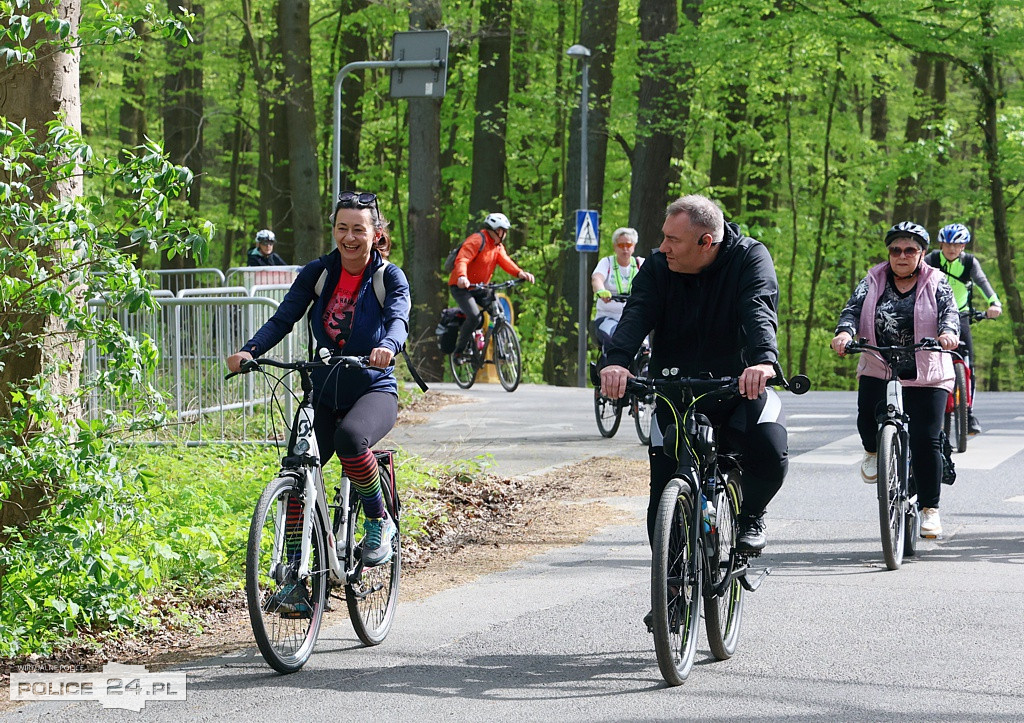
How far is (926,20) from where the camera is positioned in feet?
78.5

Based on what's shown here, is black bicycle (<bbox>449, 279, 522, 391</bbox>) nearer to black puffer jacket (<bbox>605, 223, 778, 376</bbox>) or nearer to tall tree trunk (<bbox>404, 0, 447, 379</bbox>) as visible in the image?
tall tree trunk (<bbox>404, 0, 447, 379</bbox>)

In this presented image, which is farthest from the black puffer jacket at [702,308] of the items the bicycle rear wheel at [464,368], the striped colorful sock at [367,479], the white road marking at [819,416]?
the bicycle rear wheel at [464,368]

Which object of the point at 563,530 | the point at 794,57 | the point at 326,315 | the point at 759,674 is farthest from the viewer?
the point at 794,57

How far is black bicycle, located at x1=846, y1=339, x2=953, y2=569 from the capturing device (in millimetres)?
7664

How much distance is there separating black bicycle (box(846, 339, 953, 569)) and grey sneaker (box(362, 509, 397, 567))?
3.00 meters

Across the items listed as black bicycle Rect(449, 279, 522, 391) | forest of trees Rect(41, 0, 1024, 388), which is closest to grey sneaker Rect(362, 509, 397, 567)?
black bicycle Rect(449, 279, 522, 391)

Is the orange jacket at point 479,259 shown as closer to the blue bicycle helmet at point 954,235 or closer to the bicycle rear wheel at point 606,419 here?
the bicycle rear wheel at point 606,419

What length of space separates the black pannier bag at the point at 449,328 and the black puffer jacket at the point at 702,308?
1189cm

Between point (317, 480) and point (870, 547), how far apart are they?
4.28m

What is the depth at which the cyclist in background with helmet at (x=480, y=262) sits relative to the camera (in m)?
16.5

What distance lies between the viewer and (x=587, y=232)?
81.7ft

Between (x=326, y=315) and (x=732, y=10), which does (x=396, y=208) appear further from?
(x=326, y=315)

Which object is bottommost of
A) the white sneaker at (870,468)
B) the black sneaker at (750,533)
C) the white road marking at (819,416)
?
the white road marking at (819,416)

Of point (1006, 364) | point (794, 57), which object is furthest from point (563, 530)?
point (1006, 364)
